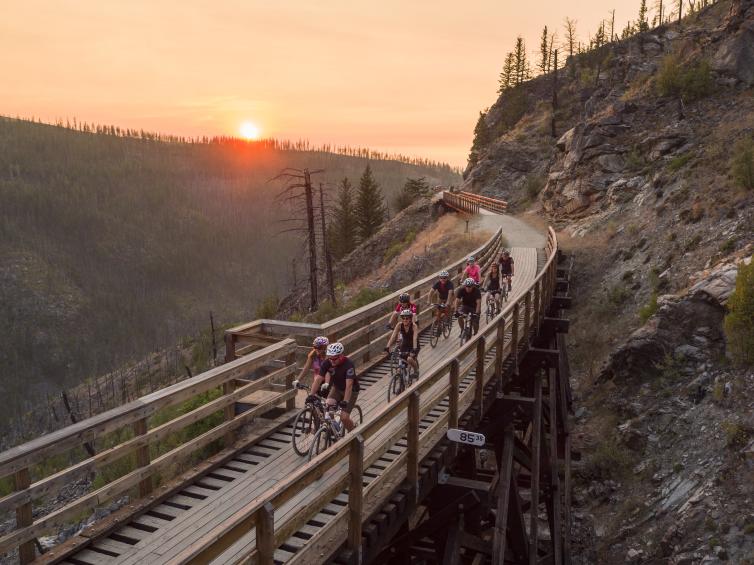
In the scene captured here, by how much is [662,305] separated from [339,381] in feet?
48.5

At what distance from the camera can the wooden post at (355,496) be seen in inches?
246

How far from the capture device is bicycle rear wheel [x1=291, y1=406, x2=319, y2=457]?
893cm

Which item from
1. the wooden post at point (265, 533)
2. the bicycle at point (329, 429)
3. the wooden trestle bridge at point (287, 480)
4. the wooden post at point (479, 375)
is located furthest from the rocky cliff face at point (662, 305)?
the wooden post at point (265, 533)

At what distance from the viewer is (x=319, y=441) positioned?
8688mm

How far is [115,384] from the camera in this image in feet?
344

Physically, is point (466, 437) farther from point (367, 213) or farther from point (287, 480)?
point (367, 213)

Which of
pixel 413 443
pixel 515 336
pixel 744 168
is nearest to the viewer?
pixel 413 443

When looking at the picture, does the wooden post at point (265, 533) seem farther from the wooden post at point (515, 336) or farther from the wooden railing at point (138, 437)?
the wooden post at point (515, 336)

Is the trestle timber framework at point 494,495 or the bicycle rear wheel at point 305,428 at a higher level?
the bicycle rear wheel at point 305,428

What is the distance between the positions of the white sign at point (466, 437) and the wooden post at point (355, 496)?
1.93 metres

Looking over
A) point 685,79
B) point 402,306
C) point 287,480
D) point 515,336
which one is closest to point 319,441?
point 287,480

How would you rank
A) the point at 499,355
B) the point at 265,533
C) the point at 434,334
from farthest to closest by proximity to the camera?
the point at 434,334 < the point at 499,355 < the point at 265,533

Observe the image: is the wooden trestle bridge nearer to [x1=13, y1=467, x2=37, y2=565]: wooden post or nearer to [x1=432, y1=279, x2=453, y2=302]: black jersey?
[x1=13, y1=467, x2=37, y2=565]: wooden post

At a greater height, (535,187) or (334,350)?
(535,187)
